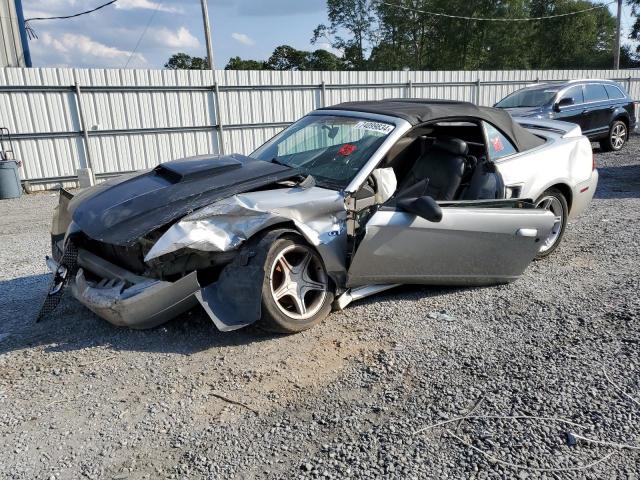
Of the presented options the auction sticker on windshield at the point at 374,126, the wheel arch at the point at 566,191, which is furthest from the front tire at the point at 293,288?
the wheel arch at the point at 566,191

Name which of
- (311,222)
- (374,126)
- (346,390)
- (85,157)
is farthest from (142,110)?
(346,390)

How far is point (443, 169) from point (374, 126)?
0.80 m

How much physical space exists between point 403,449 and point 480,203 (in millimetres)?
2287

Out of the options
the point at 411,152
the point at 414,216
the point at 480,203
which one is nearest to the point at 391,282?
the point at 414,216

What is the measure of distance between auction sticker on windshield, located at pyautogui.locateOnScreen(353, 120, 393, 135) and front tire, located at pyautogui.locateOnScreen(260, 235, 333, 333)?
4.03ft

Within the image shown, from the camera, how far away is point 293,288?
3.54 m

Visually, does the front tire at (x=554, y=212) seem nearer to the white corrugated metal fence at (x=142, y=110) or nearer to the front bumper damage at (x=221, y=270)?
the front bumper damage at (x=221, y=270)

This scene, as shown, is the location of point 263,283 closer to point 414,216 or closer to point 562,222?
point 414,216

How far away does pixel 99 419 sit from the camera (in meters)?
2.69

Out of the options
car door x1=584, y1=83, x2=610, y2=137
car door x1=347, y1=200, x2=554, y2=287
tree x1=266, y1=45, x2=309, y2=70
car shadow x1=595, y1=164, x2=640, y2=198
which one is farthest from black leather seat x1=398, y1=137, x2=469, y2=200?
tree x1=266, y1=45, x2=309, y2=70

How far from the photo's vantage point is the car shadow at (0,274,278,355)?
343 centimetres

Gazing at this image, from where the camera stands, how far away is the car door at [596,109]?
12523 millimetres

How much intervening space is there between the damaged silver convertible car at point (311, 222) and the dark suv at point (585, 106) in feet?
25.1

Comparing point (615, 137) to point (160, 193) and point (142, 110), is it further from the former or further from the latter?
point (160, 193)
